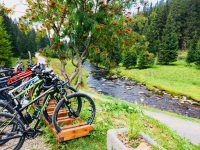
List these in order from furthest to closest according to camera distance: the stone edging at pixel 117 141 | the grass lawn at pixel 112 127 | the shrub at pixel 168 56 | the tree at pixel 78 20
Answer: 1. the shrub at pixel 168 56
2. the tree at pixel 78 20
3. the grass lawn at pixel 112 127
4. the stone edging at pixel 117 141

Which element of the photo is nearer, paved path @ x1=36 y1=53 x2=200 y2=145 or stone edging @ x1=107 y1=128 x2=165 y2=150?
stone edging @ x1=107 y1=128 x2=165 y2=150

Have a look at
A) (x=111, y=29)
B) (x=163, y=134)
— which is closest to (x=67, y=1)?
(x=111, y=29)

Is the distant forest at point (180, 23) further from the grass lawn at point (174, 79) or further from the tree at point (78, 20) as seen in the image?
the tree at point (78, 20)

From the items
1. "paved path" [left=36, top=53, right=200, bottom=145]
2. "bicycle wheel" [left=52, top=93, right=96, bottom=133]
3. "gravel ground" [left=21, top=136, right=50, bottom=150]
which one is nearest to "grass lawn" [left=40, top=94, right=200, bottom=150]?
"gravel ground" [left=21, top=136, right=50, bottom=150]

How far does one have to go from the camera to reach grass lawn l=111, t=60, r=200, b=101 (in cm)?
3011

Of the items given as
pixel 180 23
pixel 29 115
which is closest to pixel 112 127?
pixel 29 115

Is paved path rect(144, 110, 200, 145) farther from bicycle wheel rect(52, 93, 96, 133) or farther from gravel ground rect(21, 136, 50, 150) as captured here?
gravel ground rect(21, 136, 50, 150)

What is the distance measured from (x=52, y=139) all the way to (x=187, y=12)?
76.7 metres

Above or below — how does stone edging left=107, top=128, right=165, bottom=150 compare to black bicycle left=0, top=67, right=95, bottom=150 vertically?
below

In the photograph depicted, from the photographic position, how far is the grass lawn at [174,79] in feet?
98.8

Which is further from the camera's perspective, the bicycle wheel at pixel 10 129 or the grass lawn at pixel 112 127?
the grass lawn at pixel 112 127

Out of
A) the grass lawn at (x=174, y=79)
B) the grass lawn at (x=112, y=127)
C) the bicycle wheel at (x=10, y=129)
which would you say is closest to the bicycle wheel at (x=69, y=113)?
the grass lawn at (x=112, y=127)

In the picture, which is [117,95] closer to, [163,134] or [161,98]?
[161,98]

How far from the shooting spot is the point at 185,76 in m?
40.5
